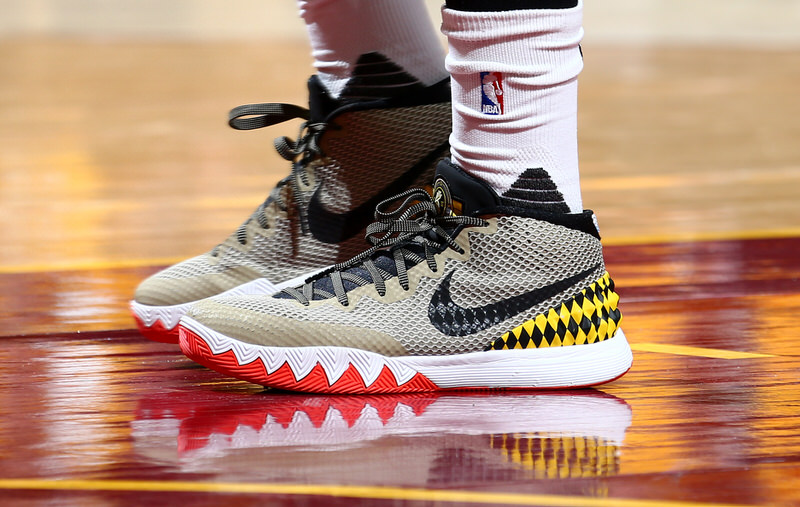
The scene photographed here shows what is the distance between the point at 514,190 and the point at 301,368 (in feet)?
0.85

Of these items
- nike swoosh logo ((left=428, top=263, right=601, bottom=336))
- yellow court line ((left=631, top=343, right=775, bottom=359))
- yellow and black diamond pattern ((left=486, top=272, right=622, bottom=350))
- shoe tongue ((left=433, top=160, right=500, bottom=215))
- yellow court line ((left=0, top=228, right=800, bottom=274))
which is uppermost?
shoe tongue ((left=433, top=160, right=500, bottom=215))

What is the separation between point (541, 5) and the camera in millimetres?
1065

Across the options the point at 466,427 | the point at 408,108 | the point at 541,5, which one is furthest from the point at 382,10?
the point at 466,427

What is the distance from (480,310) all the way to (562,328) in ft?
0.25

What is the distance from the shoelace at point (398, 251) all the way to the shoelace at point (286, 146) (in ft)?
0.67

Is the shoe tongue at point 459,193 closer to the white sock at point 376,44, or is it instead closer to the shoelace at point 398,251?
the shoelace at point 398,251

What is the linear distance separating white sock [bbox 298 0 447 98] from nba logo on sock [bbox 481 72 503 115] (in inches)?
10.8

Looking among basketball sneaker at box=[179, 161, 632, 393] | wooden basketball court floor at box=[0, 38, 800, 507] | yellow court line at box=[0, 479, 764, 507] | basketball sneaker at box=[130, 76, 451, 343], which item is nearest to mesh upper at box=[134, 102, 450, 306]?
basketball sneaker at box=[130, 76, 451, 343]

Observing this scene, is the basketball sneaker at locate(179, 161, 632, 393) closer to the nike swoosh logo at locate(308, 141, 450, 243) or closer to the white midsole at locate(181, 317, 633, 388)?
the white midsole at locate(181, 317, 633, 388)

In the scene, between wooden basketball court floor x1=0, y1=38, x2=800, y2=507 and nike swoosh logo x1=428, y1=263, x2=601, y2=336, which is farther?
nike swoosh logo x1=428, y1=263, x2=601, y2=336

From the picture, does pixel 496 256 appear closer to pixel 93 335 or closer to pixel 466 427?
pixel 466 427

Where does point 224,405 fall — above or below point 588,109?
above

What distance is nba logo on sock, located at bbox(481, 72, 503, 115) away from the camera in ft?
3.55

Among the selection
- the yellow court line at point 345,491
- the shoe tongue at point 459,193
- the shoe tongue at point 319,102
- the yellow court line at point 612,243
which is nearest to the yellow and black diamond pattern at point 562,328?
the shoe tongue at point 459,193
